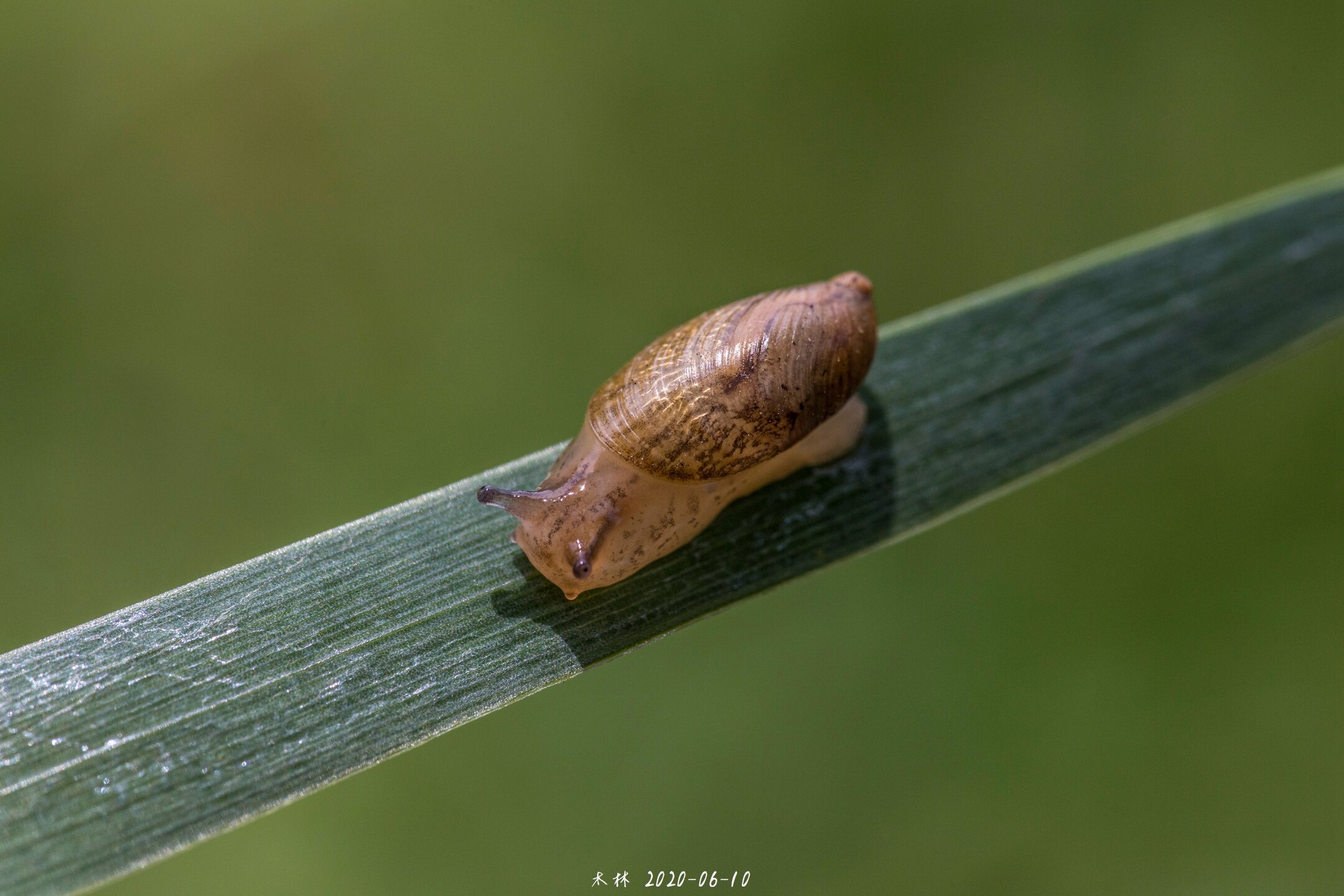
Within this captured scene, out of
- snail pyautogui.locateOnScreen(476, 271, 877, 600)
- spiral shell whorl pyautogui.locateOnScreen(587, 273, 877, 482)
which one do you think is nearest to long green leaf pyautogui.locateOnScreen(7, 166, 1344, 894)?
snail pyautogui.locateOnScreen(476, 271, 877, 600)

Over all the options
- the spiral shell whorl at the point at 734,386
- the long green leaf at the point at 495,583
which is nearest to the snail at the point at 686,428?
the spiral shell whorl at the point at 734,386

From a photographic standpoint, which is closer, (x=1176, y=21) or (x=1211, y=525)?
(x=1211, y=525)

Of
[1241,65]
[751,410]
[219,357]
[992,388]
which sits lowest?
[992,388]

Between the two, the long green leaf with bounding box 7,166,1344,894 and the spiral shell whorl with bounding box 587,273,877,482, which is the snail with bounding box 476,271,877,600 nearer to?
the spiral shell whorl with bounding box 587,273,877,482

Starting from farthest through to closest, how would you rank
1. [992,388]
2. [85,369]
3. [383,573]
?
1. [85,369]
2. [992,388]
3. [383,573]

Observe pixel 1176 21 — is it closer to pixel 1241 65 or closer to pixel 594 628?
pixel 1241 65

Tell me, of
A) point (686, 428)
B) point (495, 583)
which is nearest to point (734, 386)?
point (686, 428)

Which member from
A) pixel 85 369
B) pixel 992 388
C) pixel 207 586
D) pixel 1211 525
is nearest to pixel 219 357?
pixel 85 369
